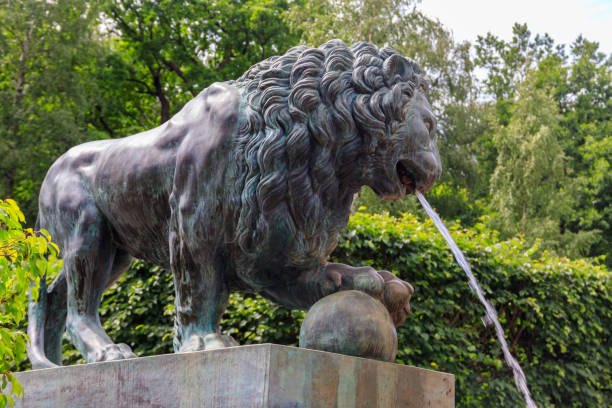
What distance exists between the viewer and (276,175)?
10.4ft

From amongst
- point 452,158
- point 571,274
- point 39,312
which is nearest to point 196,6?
point 452,158

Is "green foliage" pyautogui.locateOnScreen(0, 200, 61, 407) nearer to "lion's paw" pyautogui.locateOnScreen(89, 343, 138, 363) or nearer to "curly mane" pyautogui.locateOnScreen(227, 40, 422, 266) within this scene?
"lion's paw" pyautogui.locateOnScreen(89, 343, 138, 363)

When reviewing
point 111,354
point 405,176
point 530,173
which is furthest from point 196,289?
point 530,173

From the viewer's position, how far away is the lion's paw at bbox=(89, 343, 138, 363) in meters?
3.39

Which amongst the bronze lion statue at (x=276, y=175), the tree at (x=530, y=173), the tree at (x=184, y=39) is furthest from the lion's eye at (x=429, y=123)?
the tree at (x=530, y=173)

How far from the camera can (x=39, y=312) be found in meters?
4.01

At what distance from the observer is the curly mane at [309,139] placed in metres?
3.20

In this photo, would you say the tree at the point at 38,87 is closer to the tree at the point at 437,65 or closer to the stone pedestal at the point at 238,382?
the tree at the point at 437,65

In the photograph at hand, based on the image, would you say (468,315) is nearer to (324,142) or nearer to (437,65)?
(324,142)

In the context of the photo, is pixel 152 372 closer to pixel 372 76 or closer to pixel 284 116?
pixel 284 116

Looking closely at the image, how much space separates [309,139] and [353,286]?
2.39 ft

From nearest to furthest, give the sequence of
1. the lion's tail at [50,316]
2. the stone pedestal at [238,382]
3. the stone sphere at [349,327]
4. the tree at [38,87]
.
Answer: the stone pedestal at [238,382], the stone sphere at [349,327], the lion's tail at [50,316], the tree at [38,87]

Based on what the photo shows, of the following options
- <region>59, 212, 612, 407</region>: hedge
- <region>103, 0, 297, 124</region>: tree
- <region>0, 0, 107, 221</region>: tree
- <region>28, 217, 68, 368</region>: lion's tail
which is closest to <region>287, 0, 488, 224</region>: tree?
<region>103, 0, 297, 124</region>: tree

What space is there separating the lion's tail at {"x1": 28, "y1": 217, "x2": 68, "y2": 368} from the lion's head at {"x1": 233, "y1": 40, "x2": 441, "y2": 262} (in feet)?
4.69
